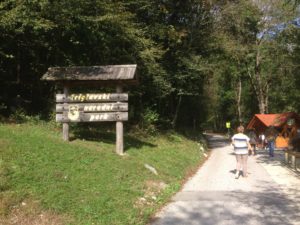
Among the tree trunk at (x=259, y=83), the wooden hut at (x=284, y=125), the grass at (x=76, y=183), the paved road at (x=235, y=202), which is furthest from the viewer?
the tree trunk at (x=259, y=83)

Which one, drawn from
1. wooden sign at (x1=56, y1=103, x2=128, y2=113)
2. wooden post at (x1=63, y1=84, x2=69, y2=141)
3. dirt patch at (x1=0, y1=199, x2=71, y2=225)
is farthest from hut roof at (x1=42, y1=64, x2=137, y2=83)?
dirt patch at (x1=0, y1=199, x2=71, y2=225)

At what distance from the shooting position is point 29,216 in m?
7.23

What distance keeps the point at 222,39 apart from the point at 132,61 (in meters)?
8.68

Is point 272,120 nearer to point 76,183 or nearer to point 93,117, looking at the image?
point 93,117

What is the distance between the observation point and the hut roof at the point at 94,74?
13.4 m

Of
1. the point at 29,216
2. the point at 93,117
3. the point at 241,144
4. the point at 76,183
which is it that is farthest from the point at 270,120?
the point at 29,216

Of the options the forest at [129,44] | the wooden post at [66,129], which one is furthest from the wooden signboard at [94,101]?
the forest at [129,44]

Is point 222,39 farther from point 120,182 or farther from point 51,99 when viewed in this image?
point 120,182

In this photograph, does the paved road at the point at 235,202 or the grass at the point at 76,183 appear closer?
the grass at the point at 76,183

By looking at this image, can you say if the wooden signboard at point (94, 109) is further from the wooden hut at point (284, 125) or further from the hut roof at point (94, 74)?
the wooden hut at point (284, 125)

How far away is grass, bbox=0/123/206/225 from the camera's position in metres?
7.63

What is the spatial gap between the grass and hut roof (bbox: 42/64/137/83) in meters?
2.17

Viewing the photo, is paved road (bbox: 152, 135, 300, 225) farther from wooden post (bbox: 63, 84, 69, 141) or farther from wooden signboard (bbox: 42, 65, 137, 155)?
wooden post (bbox: 63, 84, 69, 141)

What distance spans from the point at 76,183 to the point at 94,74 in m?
5.37
